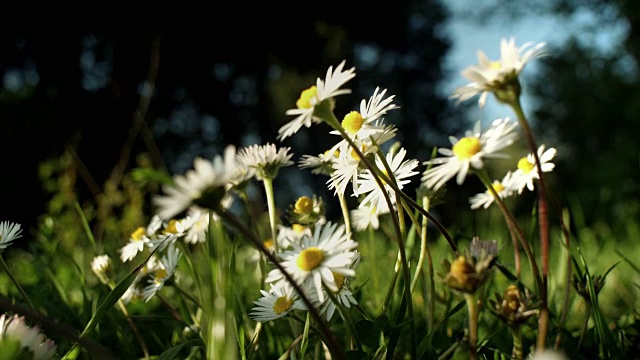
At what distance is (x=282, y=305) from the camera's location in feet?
1.65

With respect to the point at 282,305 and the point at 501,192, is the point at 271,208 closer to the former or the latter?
the point at 282,305

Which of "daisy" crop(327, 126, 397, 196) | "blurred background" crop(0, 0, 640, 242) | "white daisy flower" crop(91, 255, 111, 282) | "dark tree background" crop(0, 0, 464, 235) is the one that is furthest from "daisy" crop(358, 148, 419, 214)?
"dark tree background" crop(0, 0, 464, 235)

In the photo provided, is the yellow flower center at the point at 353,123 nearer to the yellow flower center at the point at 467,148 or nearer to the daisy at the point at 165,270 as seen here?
the yellow flower center at the point at 467,148

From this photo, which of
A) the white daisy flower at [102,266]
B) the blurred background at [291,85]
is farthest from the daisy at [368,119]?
the blurred background at [291,85]

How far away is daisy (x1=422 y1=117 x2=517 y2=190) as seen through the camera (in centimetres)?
40

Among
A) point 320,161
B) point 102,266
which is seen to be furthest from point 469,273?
point 102,266

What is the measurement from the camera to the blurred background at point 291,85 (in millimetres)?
5320

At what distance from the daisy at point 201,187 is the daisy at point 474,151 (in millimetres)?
154

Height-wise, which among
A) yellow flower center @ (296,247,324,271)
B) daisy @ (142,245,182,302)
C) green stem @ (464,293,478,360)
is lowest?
green stem @ (464,293,478,360)

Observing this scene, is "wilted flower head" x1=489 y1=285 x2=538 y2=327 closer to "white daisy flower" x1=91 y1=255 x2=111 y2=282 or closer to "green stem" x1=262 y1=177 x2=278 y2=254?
"green stem" x1=262 y1=177 x2=278 y2=254

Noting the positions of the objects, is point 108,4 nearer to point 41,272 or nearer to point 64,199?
point 64,199

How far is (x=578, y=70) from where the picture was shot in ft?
23.8

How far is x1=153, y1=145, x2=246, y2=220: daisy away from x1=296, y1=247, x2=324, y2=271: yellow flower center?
136 millimetres

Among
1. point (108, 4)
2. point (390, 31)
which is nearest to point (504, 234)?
point (108, 4)
